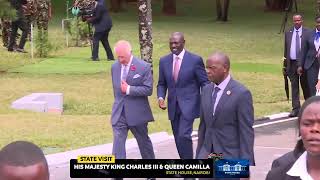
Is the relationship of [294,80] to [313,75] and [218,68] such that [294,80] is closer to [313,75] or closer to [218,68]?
[313,75]

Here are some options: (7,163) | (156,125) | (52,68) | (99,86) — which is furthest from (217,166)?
(52,68)

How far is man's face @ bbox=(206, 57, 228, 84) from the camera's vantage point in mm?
7137

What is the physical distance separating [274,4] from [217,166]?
42464mm

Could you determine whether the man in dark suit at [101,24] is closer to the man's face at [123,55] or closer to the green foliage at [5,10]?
the green foliage at [5,10]

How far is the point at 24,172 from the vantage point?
102 inches

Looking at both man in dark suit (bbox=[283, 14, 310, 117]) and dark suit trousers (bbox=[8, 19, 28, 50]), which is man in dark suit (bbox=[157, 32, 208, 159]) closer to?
man in dark suit (bbox=[283, 14, 310, 117])

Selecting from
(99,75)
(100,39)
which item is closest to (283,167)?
(99,75)

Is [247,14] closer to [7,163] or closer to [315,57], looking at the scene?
[315,57]

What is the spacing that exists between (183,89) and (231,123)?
2.80 m

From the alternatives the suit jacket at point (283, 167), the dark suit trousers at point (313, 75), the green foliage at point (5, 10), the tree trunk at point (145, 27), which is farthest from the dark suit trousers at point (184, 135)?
the green foliage at point (5, 10)

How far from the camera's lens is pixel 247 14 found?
150ft

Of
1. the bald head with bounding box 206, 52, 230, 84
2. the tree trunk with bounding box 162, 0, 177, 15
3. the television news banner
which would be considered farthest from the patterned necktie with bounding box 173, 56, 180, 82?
the tree trunk with bounding box 162, 0, 177, 15

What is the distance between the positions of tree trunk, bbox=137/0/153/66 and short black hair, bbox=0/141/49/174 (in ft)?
50.1

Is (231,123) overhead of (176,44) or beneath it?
beneath
